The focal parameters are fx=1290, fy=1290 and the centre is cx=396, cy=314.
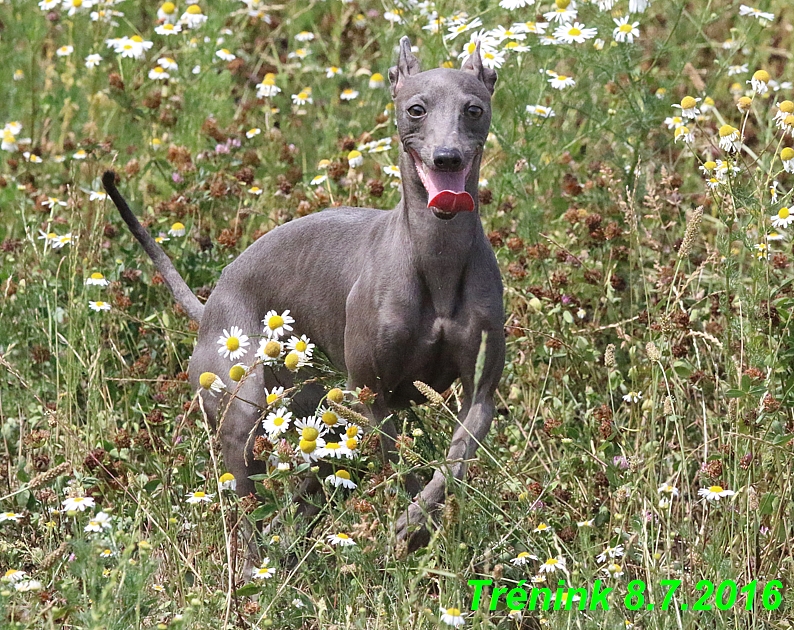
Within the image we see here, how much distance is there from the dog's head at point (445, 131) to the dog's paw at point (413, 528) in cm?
89

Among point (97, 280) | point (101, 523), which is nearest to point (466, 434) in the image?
point (101, 523)

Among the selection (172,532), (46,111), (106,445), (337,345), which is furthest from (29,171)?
(172,532)

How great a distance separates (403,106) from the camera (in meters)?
4.05

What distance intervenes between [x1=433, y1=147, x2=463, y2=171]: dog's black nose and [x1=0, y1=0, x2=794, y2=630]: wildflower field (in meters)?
0.71

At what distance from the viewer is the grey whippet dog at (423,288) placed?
3.92 metres

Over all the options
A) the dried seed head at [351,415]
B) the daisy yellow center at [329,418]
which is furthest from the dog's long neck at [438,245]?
the dried seed head at [351,415]

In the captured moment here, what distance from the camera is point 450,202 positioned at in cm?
386

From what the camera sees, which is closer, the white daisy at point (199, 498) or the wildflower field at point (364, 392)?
the wildflower field at point (364, 392)

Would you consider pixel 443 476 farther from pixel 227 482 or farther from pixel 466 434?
A: pixel 227 482

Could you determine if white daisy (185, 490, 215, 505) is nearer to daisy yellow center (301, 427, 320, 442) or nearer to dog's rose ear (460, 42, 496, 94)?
daisy yellow center (301, 427, 320, 442)

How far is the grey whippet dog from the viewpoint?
392 cm

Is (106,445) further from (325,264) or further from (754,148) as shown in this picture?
(754,148)

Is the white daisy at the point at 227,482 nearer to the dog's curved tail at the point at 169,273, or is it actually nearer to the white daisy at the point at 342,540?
the white daisy at the point at 342,540

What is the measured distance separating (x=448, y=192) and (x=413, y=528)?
3.28 feet
